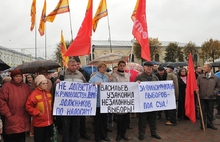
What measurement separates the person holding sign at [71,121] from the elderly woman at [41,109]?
49 cm

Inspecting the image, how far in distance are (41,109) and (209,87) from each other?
497 cm

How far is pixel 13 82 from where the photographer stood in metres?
4.21

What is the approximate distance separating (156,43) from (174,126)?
52.0 metres

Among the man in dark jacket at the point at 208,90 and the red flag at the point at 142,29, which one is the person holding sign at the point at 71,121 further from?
the man in dark jacket at the point at 208,90

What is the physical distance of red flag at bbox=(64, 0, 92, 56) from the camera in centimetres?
588

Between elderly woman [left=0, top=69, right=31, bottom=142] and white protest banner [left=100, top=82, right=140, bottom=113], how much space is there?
1.90 m

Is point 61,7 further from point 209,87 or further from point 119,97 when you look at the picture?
point 209,87

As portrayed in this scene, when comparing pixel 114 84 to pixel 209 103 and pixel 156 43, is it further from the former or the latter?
pixel 156 43

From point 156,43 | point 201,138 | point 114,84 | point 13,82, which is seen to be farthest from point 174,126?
point 156,43

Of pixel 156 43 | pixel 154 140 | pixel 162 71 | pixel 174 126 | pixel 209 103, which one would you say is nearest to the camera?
pixel 154 140

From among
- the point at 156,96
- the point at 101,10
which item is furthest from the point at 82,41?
the point at 101,10

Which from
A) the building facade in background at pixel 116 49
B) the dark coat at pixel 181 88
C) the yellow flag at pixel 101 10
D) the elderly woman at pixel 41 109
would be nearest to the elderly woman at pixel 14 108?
the elderly woman at pixel 41 109

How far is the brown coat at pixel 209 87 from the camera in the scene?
6438mm

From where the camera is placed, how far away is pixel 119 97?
18.1ft
